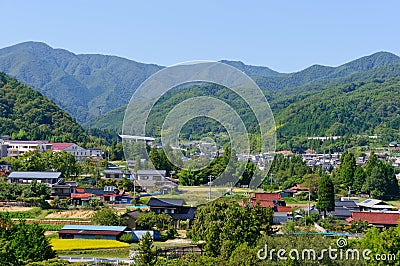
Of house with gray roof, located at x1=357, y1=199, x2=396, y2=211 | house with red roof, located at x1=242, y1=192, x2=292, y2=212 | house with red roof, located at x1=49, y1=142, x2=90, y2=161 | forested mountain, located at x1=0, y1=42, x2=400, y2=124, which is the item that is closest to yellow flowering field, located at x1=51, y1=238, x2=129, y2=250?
house with red roof, located at x1=242, y1=192, x2=292, y2=212

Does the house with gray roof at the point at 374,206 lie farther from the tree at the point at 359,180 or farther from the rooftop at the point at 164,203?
the rooftop at the point at 164,203

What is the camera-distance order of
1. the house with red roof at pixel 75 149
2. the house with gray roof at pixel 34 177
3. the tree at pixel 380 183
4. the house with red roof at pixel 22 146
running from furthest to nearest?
the house with red roof at pixel 22 146, the house with red roof at pixel 75 149, the tree at pixel 380 183, the house with gray roof at pixel 34 177

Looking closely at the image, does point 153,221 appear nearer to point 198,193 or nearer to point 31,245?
point 198,193

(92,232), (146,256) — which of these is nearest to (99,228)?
(92,232)

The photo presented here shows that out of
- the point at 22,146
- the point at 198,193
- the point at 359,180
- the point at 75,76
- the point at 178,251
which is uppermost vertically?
the point at 75,76

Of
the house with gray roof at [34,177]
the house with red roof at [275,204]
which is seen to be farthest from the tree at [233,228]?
the house with gray roof at [34,177]

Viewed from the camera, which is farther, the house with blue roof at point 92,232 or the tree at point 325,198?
the tree at point 325,198

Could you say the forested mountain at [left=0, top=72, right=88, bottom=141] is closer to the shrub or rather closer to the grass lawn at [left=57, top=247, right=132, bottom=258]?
the shrub
